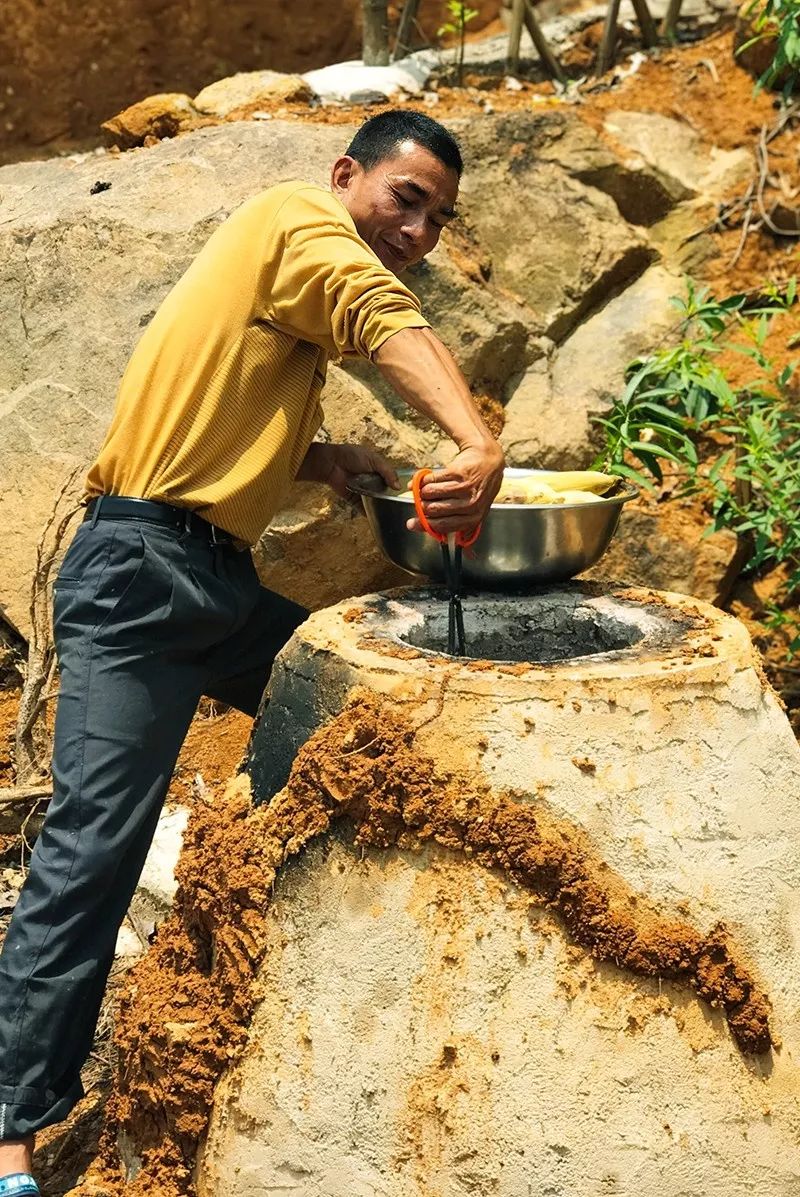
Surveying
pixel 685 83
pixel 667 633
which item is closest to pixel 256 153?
pixel 685 83

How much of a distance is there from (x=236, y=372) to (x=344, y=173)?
515 mm

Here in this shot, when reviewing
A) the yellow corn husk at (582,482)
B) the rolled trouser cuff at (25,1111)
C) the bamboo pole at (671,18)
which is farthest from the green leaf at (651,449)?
the bamboo pole at (671,18)

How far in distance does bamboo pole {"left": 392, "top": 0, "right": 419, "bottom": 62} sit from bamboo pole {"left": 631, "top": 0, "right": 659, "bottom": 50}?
111 cm

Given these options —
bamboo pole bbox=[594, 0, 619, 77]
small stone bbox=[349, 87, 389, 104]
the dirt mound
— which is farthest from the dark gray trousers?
the dirt mound

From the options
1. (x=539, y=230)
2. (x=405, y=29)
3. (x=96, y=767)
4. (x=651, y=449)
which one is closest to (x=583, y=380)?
(x=539, y=230)

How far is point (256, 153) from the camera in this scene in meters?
5.08

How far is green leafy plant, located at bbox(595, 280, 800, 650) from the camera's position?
469 cm

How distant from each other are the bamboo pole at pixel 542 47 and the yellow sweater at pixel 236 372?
4.49 metres

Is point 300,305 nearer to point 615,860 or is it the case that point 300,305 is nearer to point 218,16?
point 615,860

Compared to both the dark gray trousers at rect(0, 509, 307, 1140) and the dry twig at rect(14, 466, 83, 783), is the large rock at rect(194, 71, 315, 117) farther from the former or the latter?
the dark gray trousers at rect(0, 509, 307, 1140)

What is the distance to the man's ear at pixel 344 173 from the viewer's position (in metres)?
2.90

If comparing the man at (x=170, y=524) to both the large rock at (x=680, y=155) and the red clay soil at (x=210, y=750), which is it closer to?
the red clay soil at (x=210, y=750)

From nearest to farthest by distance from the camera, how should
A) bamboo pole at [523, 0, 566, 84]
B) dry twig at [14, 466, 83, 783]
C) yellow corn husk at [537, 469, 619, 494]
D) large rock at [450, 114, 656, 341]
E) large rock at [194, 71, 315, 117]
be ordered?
yellow corn husk at [537, 469, 619, 494]
dry twig at [14, 466, 83, 783]
large rock at [450, 114, 656, 341]
large rock at [194, 71, 315, 117]
bamboo pole at [523, 0, 566, 84]

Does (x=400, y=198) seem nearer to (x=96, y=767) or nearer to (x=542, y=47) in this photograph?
(x=96, y=767)
